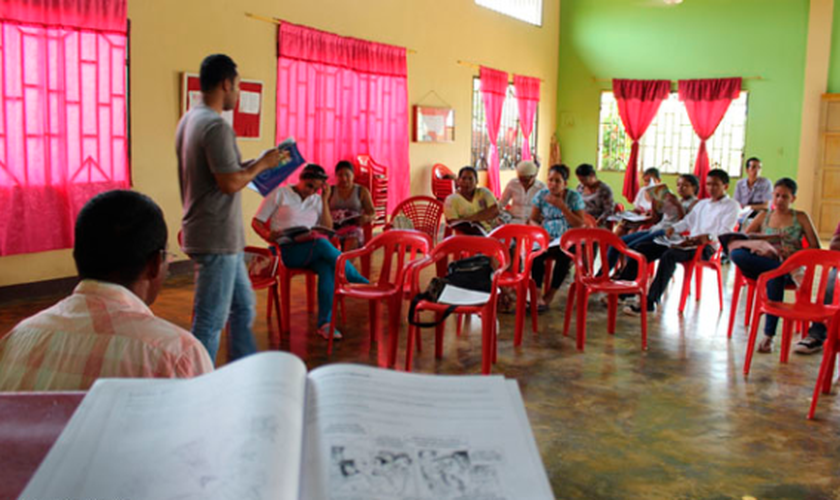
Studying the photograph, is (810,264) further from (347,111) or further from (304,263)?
(347,111)

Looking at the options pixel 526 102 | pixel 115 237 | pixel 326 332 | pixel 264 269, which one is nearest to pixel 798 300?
pixel 326 332

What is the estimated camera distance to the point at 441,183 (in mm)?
9734

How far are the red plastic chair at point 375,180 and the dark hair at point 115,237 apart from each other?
6.56 meters

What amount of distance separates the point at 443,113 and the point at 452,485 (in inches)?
368

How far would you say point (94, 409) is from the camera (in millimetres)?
886

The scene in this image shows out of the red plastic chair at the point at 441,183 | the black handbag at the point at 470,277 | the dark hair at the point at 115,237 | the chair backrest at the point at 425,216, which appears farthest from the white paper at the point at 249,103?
the dark hair at the point at 115,237

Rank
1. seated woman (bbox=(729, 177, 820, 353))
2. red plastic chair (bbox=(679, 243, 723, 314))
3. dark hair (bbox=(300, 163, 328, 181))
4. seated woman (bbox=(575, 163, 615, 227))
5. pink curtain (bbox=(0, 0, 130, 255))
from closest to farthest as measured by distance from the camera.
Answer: seated woman (bbox=(729, 177, 820, 353)) < dark hair (bbox=(300, 163, 328, 181)) < pink curtain (bbox=(0, 0, 130, 255)) < red plastic chair (bbox=(679, 243, 723, 314)) < seated woman (bbox=(575, 163, 615, 227))

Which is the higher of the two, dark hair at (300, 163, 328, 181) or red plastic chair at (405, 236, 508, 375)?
dark hair at (300, 163, 328, 181)

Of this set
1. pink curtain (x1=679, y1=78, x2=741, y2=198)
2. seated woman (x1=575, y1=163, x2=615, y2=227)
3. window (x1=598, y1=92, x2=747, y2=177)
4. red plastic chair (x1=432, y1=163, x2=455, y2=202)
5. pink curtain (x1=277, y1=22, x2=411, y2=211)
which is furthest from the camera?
window (x1=598, y1=92, x2=747, y2=177)

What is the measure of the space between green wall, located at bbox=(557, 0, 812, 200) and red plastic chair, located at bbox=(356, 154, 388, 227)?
524 centimetres

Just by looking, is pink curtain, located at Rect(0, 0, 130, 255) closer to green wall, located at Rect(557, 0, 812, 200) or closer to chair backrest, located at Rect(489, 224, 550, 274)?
chair backrest, located at Rect(489, 224, 550, 274)

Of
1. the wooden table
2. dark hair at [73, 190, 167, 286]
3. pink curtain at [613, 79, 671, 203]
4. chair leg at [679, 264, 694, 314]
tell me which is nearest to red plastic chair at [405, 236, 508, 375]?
chair leg at [679, 264, 694, 314]

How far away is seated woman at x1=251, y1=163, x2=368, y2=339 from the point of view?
4523 mm

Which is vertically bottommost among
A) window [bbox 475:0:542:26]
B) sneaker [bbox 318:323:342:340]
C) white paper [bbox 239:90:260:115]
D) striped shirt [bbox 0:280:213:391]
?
sneaker [bbox 318:323:342:340]
